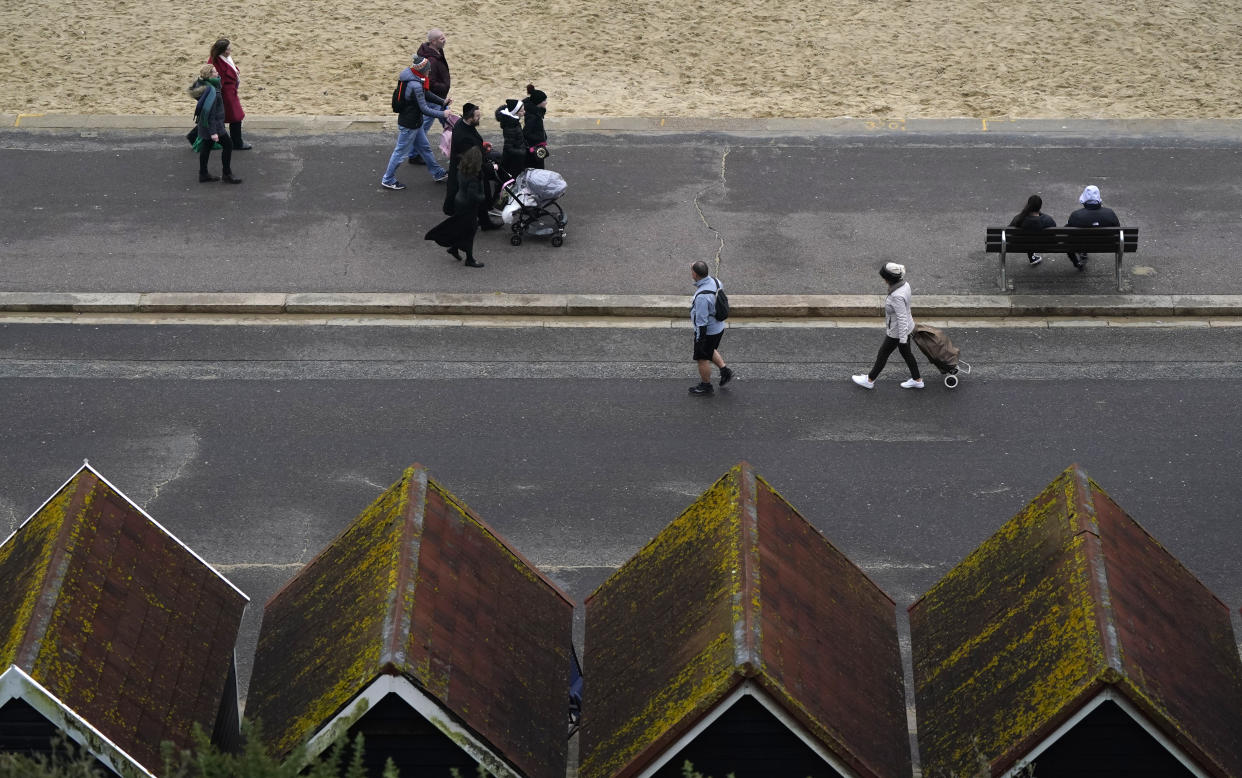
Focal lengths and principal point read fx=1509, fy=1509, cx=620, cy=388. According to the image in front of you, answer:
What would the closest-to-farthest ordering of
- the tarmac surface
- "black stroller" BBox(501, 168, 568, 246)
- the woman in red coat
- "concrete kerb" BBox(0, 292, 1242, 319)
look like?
"concrete kerb" BBox(0, 292, 1242, 319)
the tarmac surface
"black stroller" BBox(501, 168, 568, 246)
the woman in red coat

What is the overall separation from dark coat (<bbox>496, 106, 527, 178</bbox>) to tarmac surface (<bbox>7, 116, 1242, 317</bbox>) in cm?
73

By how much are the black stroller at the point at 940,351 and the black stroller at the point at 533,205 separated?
429 cm

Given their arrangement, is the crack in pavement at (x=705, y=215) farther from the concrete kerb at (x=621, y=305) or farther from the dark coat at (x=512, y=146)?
the dark coat at (x=512, y=146)

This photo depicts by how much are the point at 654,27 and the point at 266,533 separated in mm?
12515

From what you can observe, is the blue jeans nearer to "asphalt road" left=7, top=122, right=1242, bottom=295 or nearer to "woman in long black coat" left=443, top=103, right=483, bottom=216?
"asphalt road" left=7, top=122, right=1242, bottom=295

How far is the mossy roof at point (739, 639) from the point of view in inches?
247

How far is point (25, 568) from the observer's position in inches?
268

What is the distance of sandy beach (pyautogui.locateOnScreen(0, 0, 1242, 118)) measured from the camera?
19.5 metres

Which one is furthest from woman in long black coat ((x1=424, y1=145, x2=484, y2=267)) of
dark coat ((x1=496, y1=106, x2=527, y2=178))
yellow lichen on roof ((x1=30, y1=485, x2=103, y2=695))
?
yellow lichen on roof ((x1=30, y1=485, x2=103, y2=695))

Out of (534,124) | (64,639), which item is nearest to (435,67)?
(534,124)

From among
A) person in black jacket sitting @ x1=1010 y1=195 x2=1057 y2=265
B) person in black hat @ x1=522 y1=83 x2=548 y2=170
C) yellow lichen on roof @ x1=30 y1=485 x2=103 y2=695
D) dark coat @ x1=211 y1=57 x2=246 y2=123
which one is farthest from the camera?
dark coat @ x1=211 y1=57 x2=246 y2=123

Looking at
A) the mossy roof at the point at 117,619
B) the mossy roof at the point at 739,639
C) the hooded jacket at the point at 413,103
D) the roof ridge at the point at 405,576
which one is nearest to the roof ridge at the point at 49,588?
the mossy roof at the point at 117,619

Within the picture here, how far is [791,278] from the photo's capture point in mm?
15180

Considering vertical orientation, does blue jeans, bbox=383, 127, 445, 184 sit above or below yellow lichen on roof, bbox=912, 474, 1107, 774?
below
